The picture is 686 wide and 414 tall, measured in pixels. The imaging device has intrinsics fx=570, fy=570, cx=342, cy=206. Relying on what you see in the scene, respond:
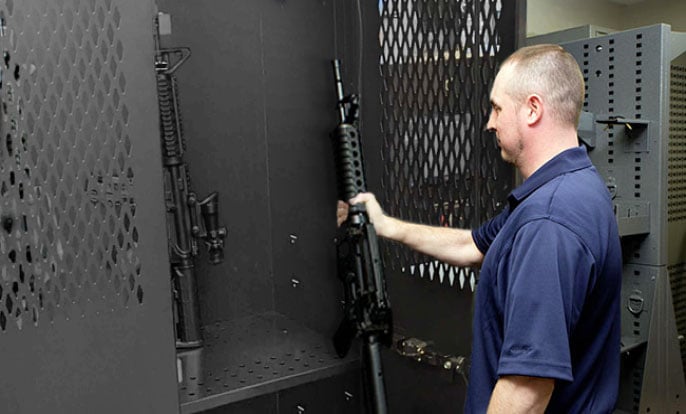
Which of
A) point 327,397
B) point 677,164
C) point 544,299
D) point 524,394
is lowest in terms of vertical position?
point 327,397

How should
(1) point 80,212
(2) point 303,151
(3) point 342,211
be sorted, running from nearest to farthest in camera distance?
(1) point 80,212, (3) point 342,211, (2) point 303,151

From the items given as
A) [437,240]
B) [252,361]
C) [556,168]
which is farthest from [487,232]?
[252,361]

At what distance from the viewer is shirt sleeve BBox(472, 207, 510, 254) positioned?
100 cm

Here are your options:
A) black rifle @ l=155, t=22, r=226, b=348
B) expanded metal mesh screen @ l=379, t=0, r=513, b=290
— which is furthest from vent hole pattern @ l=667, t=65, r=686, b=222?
black rifle @ l=155, t=22, r=226, b=348

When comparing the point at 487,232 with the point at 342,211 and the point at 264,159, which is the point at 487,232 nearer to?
the point at 342,211

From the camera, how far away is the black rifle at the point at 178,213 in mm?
1155

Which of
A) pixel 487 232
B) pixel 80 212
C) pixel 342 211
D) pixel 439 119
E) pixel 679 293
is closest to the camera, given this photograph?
pixel 80 212

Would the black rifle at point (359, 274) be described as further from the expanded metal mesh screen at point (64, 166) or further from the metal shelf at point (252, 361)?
the expanded metal mesh screen at point (64, 166)

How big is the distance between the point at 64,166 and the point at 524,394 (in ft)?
2.21

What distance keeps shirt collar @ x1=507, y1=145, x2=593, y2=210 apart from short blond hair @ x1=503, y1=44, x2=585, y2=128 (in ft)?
0.15

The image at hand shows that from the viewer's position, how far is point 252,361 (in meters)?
1.19

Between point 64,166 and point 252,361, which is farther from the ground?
point 64,166

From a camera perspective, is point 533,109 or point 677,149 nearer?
point 533,109

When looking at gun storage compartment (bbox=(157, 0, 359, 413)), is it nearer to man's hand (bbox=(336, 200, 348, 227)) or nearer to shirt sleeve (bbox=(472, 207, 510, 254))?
man's hand (bbox=(336, 200, 348, 227))
